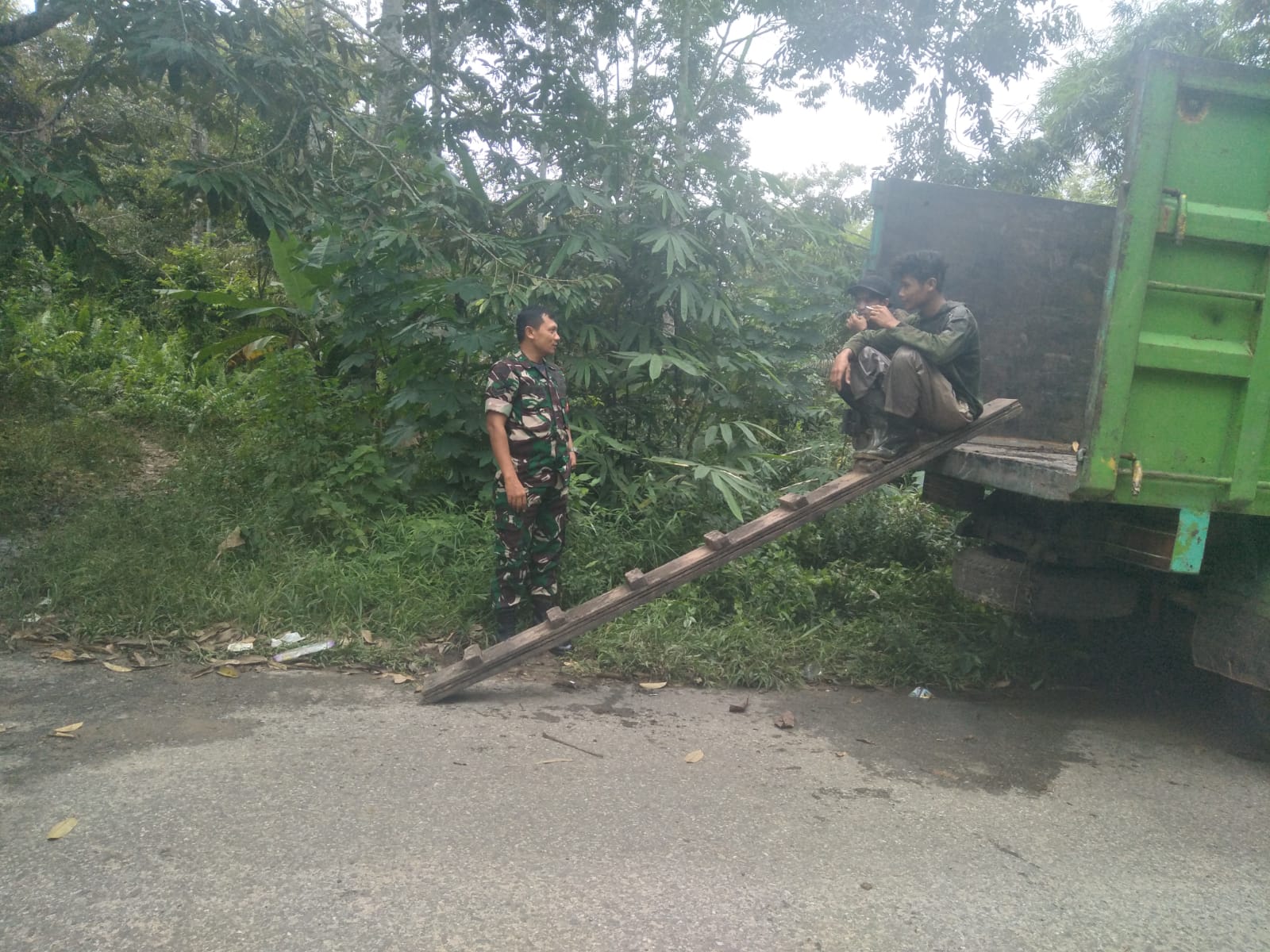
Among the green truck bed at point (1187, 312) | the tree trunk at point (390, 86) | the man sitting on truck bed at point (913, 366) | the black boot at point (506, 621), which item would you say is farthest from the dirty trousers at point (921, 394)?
the tree trunk at point (390, 86)

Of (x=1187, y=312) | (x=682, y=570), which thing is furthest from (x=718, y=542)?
(x=1187, y=312)

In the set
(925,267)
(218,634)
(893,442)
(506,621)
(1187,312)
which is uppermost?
(925,267)

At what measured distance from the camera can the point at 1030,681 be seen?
4.49 metres

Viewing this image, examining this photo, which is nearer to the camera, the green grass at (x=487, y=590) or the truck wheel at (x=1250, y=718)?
the truck wheel at (x=1250, y=718)

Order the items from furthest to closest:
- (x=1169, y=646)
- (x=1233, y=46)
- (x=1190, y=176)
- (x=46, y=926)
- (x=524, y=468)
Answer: (x=1233, y=46) < (x=1169, y=646) < (x=524, y=468) < (x=1190, y=176) < (x=46, y=926)

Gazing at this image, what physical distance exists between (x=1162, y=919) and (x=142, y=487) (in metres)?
6.45

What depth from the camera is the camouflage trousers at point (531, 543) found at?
428 centimetres

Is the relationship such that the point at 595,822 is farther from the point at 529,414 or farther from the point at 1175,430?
the point at 1175,430

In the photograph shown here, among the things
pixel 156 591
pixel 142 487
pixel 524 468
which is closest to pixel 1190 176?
pixel 524 468

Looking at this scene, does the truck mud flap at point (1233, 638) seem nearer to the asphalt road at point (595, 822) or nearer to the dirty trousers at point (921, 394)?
the asphalt road at point (595, 822)

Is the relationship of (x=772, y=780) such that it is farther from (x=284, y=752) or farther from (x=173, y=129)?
(x=173, y=129)

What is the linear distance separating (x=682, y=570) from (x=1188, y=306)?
2093 mm

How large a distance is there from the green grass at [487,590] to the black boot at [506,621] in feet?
0.58

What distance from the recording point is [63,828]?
2592 millimetres
